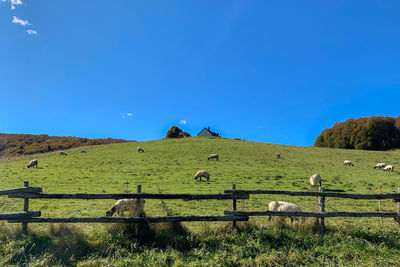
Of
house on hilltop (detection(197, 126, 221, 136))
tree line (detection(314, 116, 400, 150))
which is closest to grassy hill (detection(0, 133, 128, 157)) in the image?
house on hilltop (detection(197, 126, 221, 136))

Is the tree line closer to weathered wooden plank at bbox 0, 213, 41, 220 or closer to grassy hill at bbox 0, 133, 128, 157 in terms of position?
grassy hill at bbox 0, 133, 128, 157

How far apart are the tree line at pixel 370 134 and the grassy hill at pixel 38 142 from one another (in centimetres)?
8083

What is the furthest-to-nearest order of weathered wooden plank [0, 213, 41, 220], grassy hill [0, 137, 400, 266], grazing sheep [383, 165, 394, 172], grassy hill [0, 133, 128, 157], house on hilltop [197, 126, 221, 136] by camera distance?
house on hilltop [197, 126, 221, 136], grassy hill [0, 133, 128, 157], grazing sheep [383, 165, 394, 172], grassy hill [0, 137, 400, 266], weathered wooden plank [0, 213, 41, 220]

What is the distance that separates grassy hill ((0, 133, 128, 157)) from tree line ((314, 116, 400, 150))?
265 ft

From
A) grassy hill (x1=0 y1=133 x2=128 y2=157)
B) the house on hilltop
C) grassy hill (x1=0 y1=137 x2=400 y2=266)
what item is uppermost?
the house on hilltop

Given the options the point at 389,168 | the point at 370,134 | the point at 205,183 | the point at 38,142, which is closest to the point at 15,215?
the point at 205,183

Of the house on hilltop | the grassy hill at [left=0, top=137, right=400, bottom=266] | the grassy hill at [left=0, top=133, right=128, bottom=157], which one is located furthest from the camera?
the house on hilltop

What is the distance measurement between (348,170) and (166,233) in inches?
1211

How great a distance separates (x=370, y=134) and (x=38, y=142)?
106770 millimetres

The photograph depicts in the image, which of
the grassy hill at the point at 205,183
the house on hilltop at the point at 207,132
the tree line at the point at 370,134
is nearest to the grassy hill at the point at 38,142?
the grassy hill at the point at 205,183

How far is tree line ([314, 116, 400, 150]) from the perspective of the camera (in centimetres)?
7400

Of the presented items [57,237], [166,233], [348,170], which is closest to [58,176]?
[57,237]

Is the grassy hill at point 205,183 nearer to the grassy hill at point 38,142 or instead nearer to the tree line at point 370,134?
the grassy hill at point 38,142

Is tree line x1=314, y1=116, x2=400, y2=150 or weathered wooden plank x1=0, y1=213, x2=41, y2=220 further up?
tree line x1=314, y1=116, x2=400, y2=150
